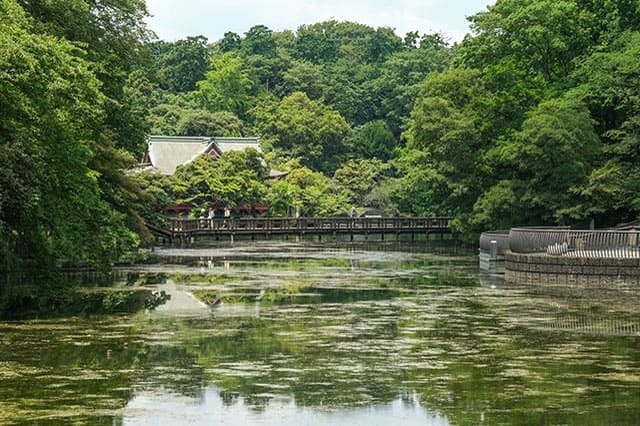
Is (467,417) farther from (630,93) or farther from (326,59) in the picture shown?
(326,59)

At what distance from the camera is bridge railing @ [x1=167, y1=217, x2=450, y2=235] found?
6756 centimetres

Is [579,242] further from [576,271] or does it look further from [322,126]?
[322,126]

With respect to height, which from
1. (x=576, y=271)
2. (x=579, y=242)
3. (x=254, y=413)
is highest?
(x=579, y=242)

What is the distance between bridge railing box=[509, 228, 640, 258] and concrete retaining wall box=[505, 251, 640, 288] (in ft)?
2.08

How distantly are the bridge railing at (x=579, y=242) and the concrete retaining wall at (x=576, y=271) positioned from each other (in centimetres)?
63

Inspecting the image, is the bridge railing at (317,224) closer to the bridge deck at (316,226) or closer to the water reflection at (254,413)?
the bridge deck at (316,226)

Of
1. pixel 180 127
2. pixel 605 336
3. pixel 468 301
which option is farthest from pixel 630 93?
pixel 180 127

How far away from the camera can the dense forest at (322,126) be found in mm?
25328

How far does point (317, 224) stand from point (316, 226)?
15 centimetres

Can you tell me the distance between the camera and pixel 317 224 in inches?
2776

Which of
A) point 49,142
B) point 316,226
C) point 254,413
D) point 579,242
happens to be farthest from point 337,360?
point 316,226

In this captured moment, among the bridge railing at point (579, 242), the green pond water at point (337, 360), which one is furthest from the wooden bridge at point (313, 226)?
the green pond water at point (337, 360)

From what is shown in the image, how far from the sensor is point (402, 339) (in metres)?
20.3

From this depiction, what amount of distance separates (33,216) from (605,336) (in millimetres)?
12146
